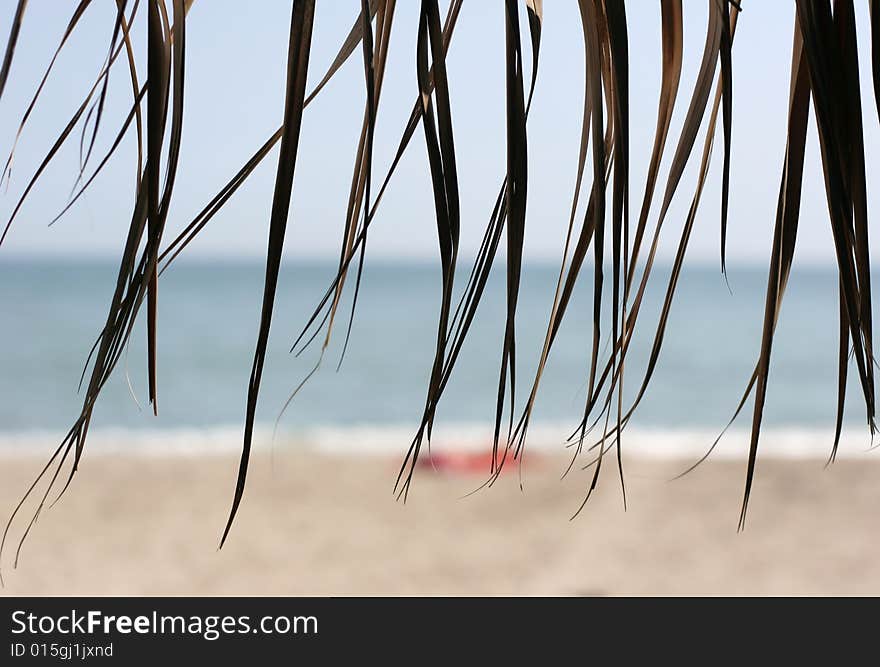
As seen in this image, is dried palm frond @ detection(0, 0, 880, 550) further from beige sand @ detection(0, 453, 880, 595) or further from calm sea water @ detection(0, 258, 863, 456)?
calm sea water @ detection(0, 258, 863, 456)

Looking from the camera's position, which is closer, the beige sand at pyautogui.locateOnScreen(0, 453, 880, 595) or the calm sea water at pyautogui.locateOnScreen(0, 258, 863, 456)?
the beige sand at pyautogui.locateOnScreen(0, 453, 880, 595)

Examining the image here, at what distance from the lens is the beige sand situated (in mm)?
3688

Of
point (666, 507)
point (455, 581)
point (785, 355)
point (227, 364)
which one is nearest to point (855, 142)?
point (455, 581)

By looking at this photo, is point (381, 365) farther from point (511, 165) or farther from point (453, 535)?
point (511, 165)

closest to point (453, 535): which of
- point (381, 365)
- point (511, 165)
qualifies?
point (511, 165)

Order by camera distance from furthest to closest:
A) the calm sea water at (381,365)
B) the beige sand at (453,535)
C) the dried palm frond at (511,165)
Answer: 1. the calm sea water at (381,365)
2. the beige sand at (453,535)
3. the dried palm frond at (511,165)

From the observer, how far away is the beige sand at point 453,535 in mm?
3688

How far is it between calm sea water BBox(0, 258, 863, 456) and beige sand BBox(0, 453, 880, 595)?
1.56 m

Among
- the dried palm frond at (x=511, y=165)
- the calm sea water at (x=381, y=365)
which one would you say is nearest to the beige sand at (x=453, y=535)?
the calm sea water at (x=381, y=365)

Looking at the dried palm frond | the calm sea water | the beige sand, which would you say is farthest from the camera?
the calm sea water

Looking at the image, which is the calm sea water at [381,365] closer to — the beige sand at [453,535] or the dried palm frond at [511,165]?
the beige sand at [453,535]

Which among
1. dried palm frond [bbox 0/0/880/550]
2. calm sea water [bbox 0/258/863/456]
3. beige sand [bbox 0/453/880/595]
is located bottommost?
calm sea water [bbox 0/258/863/456]

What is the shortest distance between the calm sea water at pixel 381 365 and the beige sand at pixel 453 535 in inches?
61.6

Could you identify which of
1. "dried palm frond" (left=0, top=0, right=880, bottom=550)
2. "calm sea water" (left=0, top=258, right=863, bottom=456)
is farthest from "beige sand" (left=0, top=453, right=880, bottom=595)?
"dried palm frond" (left=0, top=0, right=880, bottom=550)
